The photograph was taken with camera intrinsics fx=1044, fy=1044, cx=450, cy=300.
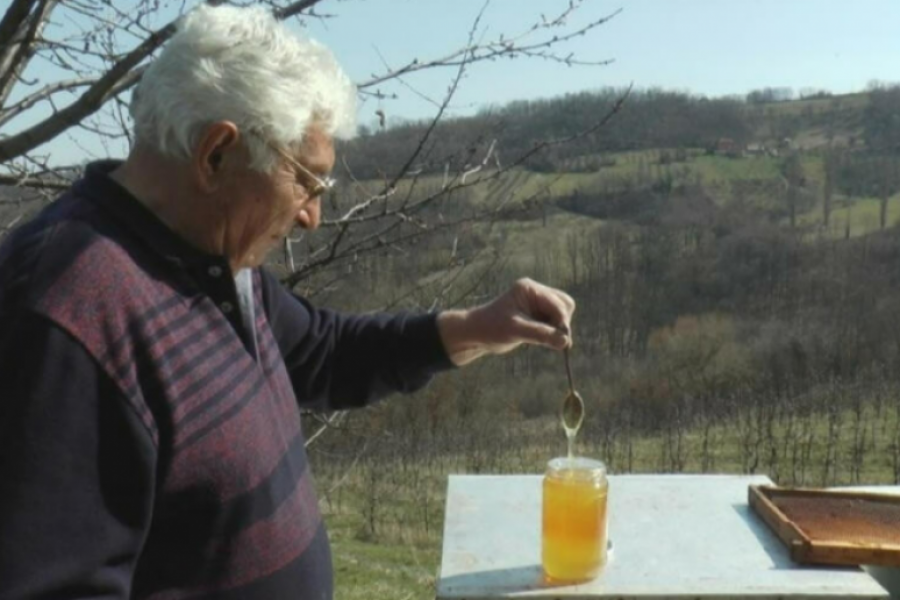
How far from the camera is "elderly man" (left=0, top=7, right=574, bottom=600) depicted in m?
1.21

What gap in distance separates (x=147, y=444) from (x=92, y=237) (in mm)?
285

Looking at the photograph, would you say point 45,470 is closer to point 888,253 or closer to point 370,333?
point 370,333

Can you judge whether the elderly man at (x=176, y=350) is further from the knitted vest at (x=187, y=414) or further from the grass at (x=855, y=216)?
the grass at (x=855, y=216)

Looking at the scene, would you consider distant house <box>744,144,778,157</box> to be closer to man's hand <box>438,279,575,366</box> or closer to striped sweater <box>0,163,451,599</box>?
man's hand <box>438,279,575,366</box>

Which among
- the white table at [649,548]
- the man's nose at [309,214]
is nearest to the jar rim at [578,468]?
the white table at [649,548]

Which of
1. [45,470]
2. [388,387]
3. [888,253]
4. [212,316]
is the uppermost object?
[212,316]

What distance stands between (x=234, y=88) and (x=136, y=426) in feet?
1.61

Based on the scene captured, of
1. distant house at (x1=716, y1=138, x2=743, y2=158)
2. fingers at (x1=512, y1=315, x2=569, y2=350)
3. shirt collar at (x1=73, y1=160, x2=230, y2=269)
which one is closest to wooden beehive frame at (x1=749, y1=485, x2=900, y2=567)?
fingers at (x1=512, y1=315, x2=569, y2=350)

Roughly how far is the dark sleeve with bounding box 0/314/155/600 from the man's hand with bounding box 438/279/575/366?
104 cm

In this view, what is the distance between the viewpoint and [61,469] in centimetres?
121

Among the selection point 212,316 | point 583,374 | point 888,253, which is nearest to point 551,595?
point 212,316

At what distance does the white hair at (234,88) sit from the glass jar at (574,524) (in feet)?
2.39

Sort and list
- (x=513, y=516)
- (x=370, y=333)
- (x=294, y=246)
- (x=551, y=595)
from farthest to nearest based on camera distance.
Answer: (x=294, y=246), (x=370, y=333), (x=513, y=516), (x=551, y=595)

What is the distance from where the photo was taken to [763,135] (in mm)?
53969
